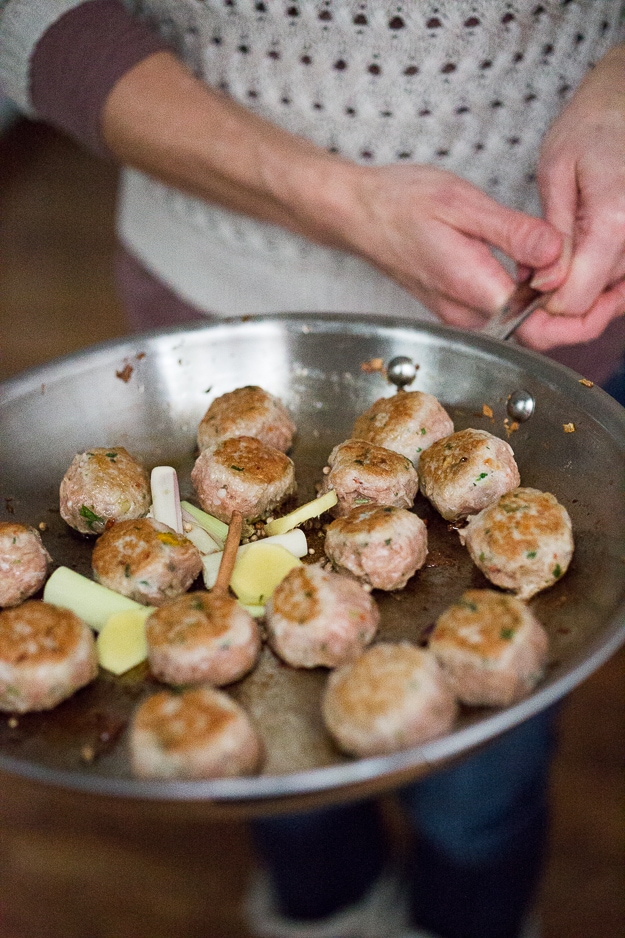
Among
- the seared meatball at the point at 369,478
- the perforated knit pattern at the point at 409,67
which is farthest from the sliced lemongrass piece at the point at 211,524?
the perforated knit pattern at the point at 409,67

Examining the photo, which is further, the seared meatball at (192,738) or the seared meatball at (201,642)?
the seared meatball at (201,642)

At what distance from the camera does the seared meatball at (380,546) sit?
1.39 meters

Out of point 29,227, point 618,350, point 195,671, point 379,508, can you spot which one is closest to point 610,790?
point 618,350

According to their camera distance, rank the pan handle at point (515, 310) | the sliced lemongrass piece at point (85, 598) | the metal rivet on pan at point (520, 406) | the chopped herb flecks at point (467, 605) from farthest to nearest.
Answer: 1. the pan handle at point (515, 310)
2. the metal rivet on pan at point (520, 406)
3. the sliced lemongrass piece at point (85, 598)
4. the chopped herb flecks at point (467, 605)

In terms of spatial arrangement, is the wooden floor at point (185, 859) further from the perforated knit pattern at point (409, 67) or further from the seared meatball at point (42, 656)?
the perforated knit pattern at point (409, 67)

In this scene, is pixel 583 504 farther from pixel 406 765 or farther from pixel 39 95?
pixel 39 95

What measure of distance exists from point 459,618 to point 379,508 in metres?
0.29

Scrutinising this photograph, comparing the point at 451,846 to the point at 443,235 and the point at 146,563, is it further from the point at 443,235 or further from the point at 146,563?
the point at 443,235

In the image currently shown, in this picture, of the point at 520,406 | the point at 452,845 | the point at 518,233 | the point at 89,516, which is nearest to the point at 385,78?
the point at 518,233

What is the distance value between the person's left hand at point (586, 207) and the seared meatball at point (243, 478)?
0.67 m

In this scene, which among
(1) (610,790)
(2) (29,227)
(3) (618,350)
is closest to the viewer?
(3) (618,350)

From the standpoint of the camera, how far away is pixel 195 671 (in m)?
1.25

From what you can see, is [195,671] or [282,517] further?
[282,517]

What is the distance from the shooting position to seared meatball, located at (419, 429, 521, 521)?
150 centimetres
